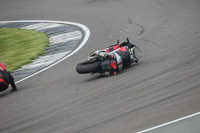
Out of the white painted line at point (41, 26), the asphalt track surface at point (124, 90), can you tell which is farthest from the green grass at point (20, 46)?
the asphalt track surface at point (124, 90)

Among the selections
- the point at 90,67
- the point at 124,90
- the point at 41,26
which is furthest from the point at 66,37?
the point at 124,90

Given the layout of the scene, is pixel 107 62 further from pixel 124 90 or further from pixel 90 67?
pixel 124 90

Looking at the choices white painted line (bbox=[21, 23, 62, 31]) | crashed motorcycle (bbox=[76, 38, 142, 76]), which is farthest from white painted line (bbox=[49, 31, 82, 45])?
crashed motorcycle (bbox=[76, 38, 142, 76])

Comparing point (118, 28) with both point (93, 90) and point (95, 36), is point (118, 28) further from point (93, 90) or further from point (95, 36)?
point (93, 90)

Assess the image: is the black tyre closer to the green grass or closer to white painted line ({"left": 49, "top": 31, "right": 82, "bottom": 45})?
the green grass

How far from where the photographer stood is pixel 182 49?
34.3 feet

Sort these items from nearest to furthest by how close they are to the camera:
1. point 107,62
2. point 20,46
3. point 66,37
→ point 107,62, point 66,37, point 20,46

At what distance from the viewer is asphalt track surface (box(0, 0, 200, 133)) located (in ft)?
21.8

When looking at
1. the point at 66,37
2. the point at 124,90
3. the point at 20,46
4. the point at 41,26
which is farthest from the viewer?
the point at 41,26

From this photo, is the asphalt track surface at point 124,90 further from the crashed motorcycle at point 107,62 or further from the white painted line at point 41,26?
the white painted line at point 41,26

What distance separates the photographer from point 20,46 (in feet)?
48.5

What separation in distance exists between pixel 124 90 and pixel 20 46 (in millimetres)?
7875

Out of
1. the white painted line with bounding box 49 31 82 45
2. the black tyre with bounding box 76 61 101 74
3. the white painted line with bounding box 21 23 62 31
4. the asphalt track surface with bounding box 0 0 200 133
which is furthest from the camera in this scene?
A: the white painted line with bounding box 21 23 62 31

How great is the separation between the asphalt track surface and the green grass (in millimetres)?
1824
